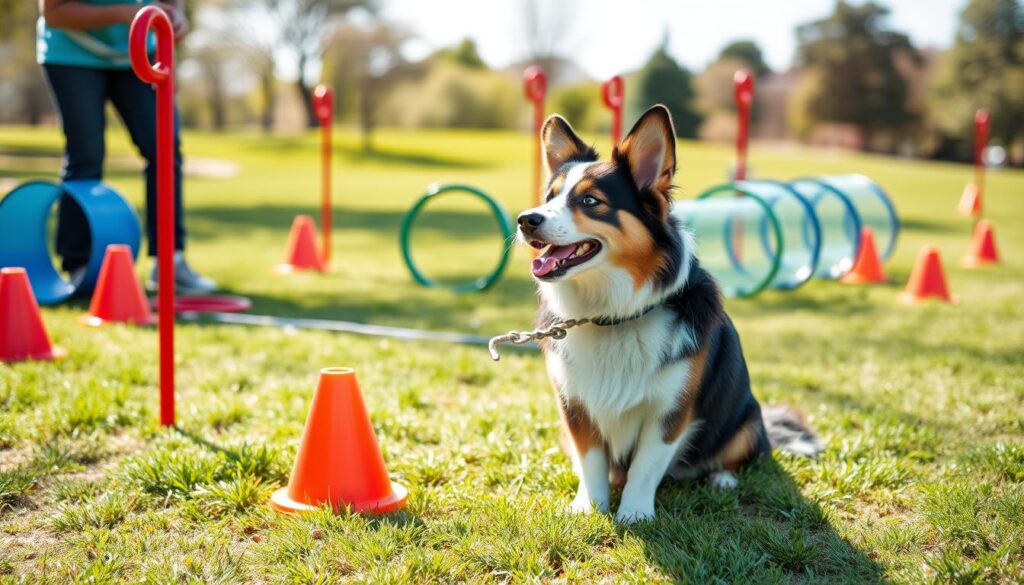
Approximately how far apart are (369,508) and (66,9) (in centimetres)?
382

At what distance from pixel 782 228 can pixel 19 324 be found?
5.87 m

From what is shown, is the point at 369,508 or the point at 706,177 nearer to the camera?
the point at 369,508

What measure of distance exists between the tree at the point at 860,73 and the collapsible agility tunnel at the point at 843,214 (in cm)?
4509

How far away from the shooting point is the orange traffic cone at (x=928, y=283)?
23.7ft

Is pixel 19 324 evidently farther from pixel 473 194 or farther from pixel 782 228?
pixel 782 228

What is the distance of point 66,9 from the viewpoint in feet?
16.0

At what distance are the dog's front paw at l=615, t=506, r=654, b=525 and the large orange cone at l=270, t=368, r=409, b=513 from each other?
30.6 inches

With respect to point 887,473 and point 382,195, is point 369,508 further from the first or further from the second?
point 382,195

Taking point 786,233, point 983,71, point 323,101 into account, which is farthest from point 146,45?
point 983,71

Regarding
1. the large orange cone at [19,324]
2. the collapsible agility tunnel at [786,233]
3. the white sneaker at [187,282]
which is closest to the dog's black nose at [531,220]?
the large orange cone at [19,324]

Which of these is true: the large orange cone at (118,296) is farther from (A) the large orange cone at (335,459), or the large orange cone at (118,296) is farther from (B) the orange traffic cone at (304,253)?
(A) the large orange cone at (335,459)

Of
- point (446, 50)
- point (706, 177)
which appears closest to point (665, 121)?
point (706, 177)

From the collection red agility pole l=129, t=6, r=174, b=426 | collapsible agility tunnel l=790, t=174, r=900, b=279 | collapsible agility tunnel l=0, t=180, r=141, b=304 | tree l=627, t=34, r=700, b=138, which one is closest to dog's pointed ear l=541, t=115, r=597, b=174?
red agility pole l=129, t=6, r=174, b=426

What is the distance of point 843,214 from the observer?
8617 millimetres
